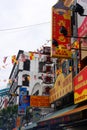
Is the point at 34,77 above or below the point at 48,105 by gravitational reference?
above

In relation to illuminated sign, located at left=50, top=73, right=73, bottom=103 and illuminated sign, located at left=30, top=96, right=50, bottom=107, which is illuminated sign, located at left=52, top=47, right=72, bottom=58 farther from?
illuminated sign, located at left=30, top=96, right=50, bottom=107

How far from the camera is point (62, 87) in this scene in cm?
2341

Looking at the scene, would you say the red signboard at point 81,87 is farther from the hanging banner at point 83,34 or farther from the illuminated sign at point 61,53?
the illuminated sign at point 61,53

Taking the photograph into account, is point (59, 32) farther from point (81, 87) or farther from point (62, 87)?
point (81, 87)

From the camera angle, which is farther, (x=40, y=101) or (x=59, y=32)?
(x=40, y=101)

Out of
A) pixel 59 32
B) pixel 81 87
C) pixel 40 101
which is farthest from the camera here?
pixel 40 101

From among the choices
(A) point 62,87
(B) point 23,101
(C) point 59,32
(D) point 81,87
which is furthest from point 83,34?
(B) point 23,101

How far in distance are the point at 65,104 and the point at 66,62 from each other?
11.6 ft

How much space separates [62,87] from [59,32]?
414cm

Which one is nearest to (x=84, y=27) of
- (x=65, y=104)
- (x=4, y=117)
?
(x=65, y=104)

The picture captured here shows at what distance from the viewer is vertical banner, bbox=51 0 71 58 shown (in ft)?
70.7

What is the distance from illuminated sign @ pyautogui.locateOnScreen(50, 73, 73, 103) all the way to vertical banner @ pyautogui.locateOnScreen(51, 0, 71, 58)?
1680mm

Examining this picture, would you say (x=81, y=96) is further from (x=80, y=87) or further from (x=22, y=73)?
(x=22, y=73)

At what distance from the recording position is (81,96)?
17438 mm
